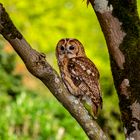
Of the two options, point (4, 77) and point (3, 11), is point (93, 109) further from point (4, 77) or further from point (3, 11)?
point (4, 77)

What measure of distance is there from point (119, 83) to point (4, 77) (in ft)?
28.8

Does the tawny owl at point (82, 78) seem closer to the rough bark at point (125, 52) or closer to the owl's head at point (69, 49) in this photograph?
the owl's head at point (69, 49)

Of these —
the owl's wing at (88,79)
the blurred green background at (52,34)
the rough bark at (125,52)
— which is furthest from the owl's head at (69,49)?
the blurred green background at (52,34)

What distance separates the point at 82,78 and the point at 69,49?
1.70ft

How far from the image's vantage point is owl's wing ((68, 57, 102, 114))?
190 inches

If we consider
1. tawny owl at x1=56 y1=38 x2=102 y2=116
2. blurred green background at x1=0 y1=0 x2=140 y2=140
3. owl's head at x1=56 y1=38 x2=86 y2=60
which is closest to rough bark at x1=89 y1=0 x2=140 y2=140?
tawny owl at x1=56 y1=38 x2=102 y2=116

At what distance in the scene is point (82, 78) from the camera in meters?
4.95

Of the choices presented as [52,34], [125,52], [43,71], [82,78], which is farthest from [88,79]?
[52,34]

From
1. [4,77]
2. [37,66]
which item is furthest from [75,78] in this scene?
[4,77]

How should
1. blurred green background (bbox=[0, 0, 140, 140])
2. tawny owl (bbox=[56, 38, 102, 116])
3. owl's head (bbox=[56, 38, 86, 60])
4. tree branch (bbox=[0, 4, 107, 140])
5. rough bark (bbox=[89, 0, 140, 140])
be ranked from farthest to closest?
1. blurred green background (bbox=[0, 0, 140, 140])
2. owl's head (bbox=[56, 38, 86, 60])
3. tawny owl (bbox=[56, 38, 102, 116])
4. rough bark (bbox=[89, 0, 140, 140])
5. tree branch (bbox=[0, 4, 107, 140])

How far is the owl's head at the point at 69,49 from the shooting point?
5.34 metres

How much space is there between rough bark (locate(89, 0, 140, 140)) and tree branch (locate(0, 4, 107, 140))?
0.28 metres

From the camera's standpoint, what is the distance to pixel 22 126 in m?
9.74

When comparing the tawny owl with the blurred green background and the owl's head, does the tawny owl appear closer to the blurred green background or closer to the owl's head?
the owl's head
